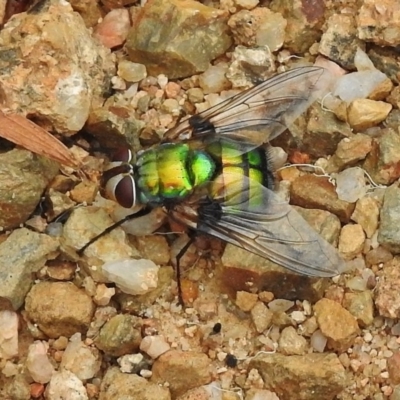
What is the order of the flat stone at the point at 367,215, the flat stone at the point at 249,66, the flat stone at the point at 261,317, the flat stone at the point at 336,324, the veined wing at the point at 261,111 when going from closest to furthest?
the flat stone at the point at 336,324, the flat stone at the point at 261,317, the flat stone at the point at 367,215, the veined wing at the point at 261,111, the flat stone at the point at 249,66

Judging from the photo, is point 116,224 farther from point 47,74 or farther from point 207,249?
point 47,74

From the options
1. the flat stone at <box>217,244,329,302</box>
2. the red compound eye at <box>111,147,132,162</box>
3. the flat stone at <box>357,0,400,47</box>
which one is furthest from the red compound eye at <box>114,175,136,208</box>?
the flat stone at <box>357,0,400,47</box>

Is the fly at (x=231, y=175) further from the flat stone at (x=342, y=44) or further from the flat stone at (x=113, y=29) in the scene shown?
the flat stone at (x=113, y=29)

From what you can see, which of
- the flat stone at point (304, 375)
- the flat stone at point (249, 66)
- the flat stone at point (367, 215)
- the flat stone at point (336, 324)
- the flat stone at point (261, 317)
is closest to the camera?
the flat stone at point (304, 375)

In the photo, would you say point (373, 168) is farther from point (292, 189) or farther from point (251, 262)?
point (251, 262)

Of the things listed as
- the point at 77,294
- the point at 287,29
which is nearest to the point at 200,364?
the point at 77,294

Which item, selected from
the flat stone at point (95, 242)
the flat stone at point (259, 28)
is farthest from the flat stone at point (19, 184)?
the flat stone at point (259, 28)

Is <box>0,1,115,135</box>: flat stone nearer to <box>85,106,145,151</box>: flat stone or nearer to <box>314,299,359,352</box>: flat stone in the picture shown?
<box>85,106,145,151</box>: flat stone
